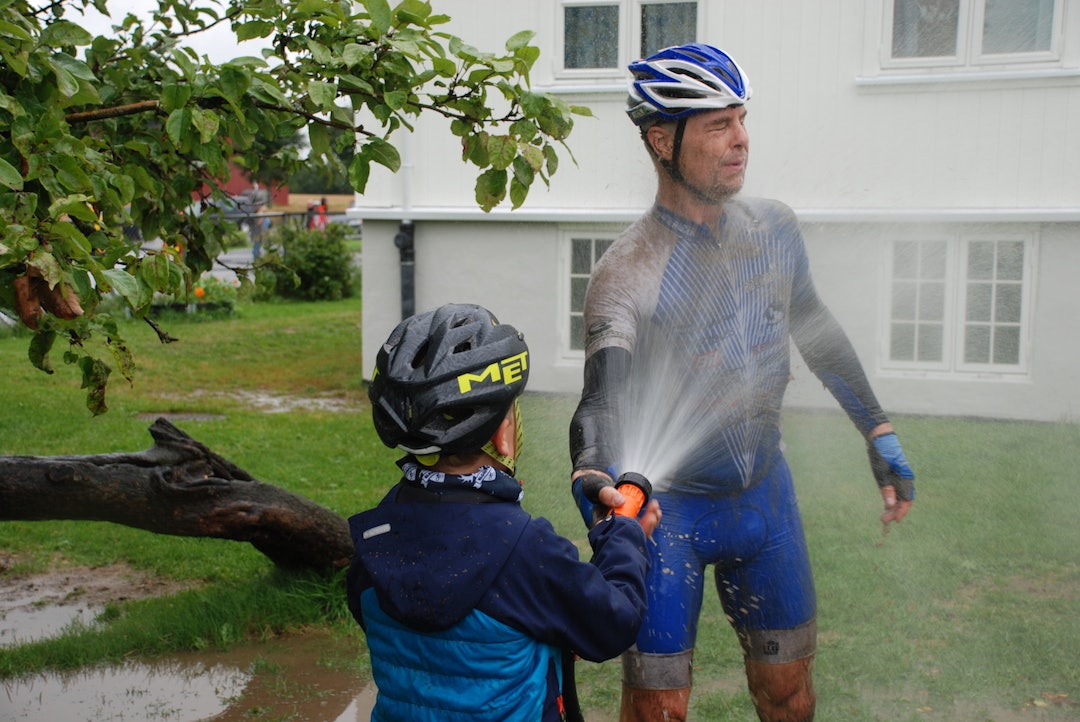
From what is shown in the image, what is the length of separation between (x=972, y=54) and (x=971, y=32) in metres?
0.14

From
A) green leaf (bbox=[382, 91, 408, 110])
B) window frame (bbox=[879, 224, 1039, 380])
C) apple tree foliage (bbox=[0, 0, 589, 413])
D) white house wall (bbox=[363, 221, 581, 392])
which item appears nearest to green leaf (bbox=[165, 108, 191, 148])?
apple tree foliage (bbox=[0, 0, 589, 413])

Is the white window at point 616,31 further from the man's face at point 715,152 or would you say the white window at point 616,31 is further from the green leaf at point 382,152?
the man's face at point 715,152

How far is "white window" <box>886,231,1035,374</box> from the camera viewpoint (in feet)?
25.4

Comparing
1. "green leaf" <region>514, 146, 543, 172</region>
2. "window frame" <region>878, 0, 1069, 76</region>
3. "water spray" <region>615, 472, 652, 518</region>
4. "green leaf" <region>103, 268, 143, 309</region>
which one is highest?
"window frame" <region>878, 0, 1069, 76</region>

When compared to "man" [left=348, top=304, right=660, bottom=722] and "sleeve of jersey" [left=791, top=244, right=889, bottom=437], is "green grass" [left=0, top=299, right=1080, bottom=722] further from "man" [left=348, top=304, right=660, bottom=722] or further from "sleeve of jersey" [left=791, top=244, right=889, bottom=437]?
"man" [left=348, top=304, right=660, bottom=722]

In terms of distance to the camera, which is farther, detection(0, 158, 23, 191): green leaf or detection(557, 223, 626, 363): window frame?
detection(557, 223, 626, 363): window frame

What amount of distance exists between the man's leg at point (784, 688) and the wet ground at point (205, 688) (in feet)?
5.68

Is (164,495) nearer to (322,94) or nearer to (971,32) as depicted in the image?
(322,94)

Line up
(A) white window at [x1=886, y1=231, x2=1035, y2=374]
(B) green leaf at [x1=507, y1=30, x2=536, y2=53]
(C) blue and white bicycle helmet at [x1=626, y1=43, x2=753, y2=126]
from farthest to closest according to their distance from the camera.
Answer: (A) white window at [x1=886, y1=231, x2=1035, y2=374] → (B) green leaf at [x1=507, y1=30, x2=536, y2=53] → (C) blue and white bicycle helmet at [x1=626, y1=43, x2=753, y2=126]

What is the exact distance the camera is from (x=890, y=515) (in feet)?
10.2

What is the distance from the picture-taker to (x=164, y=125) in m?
3.59

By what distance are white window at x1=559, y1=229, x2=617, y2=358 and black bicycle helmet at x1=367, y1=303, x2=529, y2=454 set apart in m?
6.95

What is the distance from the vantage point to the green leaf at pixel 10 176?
2.55m

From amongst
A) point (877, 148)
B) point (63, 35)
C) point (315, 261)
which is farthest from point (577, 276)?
point (315, 261)
